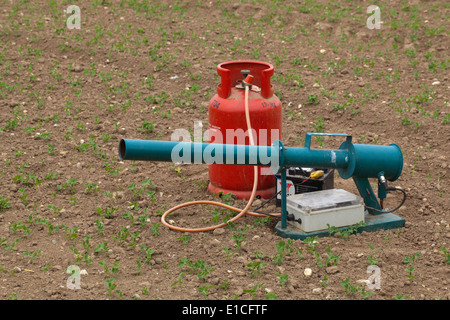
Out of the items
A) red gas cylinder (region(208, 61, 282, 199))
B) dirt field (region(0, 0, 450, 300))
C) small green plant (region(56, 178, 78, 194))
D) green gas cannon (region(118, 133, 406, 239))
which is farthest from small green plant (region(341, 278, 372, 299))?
small green plant (region(56, 178, 78, 194))

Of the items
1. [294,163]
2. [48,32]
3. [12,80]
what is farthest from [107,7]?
[294,163]

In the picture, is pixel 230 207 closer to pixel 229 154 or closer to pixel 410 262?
pixel 229 154

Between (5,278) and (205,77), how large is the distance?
379 centimetres

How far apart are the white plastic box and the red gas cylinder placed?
0.51m

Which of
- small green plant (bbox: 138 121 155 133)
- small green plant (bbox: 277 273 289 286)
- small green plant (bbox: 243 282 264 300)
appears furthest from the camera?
small green plant (bbox: 138 121 155 133)

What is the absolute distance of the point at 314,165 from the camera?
3959 mm

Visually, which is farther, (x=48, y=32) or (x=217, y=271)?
(x=48, y=32)

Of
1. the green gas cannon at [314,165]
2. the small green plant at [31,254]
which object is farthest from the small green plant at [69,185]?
the green gas cannon at [314,165]

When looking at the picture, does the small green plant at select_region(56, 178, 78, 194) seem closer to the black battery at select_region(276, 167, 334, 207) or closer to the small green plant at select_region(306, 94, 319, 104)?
the black battery at select_region(276, 167, 334, 207)

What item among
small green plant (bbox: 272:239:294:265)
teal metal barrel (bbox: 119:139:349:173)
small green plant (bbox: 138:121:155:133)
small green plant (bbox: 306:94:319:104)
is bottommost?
small green plant (bbox: 272:239:294:265)

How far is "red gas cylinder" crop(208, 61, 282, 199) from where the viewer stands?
443 centimetres

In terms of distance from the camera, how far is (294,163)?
3936 millimetres

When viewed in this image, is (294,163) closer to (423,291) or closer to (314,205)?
(314,205)

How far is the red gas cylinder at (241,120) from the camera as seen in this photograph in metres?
4.43
